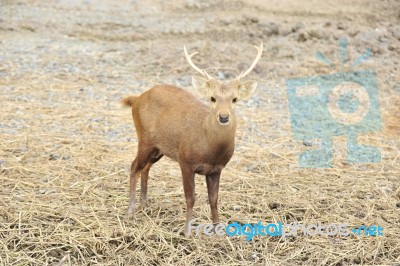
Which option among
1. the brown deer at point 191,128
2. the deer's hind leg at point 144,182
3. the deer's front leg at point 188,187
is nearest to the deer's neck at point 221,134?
the brown deer at point 191,128

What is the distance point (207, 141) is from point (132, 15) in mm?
9766

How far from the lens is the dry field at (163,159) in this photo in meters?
5.15

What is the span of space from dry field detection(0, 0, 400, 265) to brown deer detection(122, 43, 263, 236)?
17.6 inches

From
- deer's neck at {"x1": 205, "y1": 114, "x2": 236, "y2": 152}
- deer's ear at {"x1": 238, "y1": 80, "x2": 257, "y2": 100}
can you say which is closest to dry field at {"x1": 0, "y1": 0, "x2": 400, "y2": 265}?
deer's neck at {"x1": 205, "y1": 114, "x2": 236, "y2": 152}

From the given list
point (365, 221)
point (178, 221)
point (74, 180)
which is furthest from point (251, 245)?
point (74, 180)

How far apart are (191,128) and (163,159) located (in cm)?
203

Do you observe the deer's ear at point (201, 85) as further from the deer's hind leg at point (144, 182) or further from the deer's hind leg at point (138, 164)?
the deer's hind leg at point (144, 182)

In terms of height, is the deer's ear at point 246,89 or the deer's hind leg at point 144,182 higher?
the deer's ear at point 246,89

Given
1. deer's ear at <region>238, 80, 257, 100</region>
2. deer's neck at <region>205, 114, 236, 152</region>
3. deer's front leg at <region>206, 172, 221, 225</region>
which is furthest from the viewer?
deer's front leg at <region>206, 172, 221, 225</region>

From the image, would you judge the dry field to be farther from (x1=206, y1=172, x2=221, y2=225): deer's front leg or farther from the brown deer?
the brown deer

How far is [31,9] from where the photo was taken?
47.4 feet

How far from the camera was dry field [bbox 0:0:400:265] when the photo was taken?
5.15 metres

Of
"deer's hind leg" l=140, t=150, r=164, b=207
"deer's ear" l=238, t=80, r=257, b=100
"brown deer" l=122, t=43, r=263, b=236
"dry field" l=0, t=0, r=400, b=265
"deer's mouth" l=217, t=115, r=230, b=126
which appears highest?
"deer's ear" l=238, t=80, r=257, b=100

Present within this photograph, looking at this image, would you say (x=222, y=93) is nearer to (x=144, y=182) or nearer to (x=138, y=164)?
(x=138, y=164)
